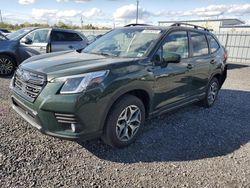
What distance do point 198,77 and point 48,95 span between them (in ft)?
9.92

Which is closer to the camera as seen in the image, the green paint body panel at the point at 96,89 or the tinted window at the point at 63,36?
the green paint body panel at the point at 96,89

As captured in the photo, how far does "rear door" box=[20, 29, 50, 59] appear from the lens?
7930 millimetres

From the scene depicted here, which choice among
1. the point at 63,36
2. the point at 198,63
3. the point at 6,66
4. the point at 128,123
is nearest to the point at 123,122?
the point at 128,123

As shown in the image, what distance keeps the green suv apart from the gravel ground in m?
0.36

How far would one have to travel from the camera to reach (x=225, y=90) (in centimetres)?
757

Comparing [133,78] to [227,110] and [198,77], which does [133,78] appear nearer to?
[198,77]

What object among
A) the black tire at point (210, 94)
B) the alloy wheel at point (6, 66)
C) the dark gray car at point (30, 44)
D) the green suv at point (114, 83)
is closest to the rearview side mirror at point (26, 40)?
the dark gray car at point (30, 44)

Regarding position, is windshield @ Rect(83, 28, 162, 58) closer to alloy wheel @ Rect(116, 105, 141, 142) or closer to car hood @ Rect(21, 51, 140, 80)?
car hood @ Rect(21, 51, 140, 80)

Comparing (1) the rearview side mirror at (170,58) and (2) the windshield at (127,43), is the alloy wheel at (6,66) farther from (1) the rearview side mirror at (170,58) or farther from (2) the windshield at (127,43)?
(1) the rearview side mirror at (170,58)

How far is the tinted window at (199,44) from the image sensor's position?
15.5ft

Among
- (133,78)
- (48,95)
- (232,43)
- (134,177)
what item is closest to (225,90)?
(133,78)

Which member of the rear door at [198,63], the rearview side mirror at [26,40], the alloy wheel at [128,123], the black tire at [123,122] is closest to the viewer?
the black tire at [123,122]

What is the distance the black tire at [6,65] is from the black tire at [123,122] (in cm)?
560

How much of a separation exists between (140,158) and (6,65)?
237 inches
